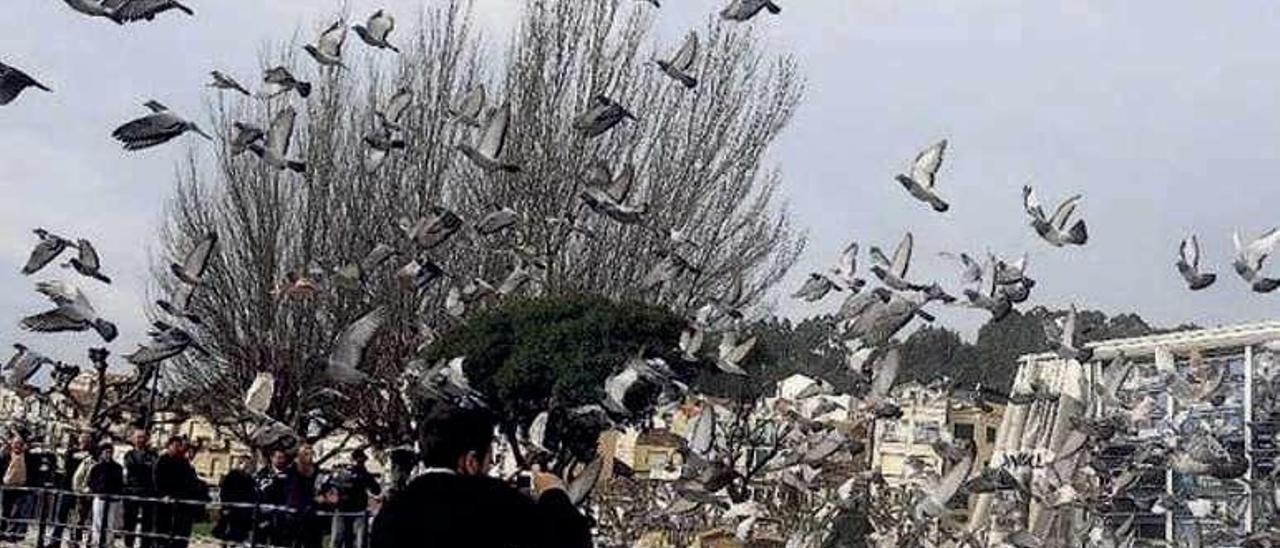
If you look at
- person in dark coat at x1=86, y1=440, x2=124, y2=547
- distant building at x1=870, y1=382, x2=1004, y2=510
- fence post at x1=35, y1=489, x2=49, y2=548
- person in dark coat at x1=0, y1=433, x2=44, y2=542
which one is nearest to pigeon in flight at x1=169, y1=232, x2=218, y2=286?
person in dark coat at x1=86, y1=440, x2=124, y2=547

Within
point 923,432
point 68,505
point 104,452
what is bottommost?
point 68,505

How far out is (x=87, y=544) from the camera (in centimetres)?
1470

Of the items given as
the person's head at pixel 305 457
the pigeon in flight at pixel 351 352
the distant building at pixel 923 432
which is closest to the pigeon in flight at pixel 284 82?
the pigeon in flight at pixel 351 352

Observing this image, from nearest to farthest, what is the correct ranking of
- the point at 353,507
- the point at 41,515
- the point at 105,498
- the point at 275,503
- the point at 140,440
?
1. the point at 275,503
2. the point at 353,507
3. the point at 105,498
4. the point at 140,440
5. the point at 41,515

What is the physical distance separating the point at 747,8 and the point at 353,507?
5.62 metres

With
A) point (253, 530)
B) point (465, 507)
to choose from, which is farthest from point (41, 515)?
point (465, 507)

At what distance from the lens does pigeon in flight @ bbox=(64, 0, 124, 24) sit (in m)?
9.49

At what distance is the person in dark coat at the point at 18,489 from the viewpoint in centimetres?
1670

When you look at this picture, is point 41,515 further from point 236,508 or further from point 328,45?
point 328,45

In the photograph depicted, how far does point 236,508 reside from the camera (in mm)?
13828

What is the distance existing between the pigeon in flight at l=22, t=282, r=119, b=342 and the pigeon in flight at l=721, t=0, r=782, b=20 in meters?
4.60

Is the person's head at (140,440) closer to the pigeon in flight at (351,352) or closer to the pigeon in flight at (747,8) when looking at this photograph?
the pigeon in flight at (351,352)

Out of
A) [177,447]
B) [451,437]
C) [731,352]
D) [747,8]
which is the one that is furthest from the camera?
[731,352]

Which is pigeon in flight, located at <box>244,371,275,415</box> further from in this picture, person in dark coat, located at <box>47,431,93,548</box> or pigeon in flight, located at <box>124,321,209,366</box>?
person in dark coat, located at <box>47,431,93,548</box>
